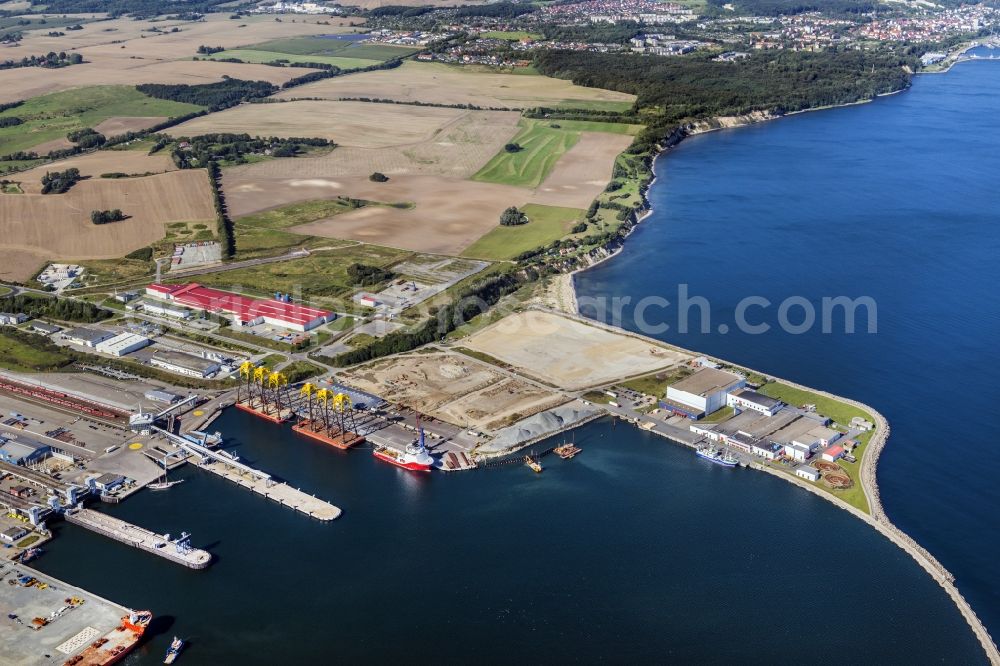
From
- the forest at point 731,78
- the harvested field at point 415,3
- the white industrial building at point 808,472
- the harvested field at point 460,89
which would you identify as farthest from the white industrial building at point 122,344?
the harvested field at point 415,3

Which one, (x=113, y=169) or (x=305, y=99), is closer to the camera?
(x=113, y=169)

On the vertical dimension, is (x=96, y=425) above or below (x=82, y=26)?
below

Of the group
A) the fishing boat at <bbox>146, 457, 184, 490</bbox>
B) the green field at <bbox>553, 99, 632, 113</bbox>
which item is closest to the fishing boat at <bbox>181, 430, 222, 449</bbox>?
the fishing boat at <bbox>146, 457, 184, 490</bbox>

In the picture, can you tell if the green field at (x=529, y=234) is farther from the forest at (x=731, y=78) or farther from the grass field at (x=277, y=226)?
the forest at (x=731, y=78)

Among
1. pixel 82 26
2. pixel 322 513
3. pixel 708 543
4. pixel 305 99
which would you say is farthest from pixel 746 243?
pixel 82 26

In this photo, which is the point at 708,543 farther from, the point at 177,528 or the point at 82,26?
the point at 82,26

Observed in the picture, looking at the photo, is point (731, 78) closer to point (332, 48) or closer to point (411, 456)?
point (332, 48)

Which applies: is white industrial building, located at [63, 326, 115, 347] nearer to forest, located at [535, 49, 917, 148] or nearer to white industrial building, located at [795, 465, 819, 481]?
white industrial building, located at [795, 465, 819, 481]

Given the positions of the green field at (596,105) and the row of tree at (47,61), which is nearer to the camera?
the green field at (596,105)
